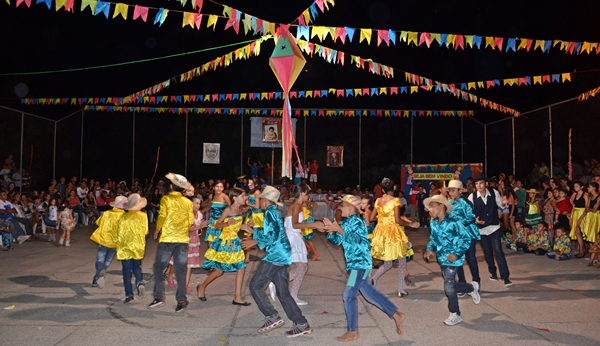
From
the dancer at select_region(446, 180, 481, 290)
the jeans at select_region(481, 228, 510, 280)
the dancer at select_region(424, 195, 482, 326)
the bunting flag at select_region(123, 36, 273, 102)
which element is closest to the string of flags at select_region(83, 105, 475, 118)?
the bunting flag at select_region(123, 36, 273, 102)

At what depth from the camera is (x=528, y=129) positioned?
18891mm

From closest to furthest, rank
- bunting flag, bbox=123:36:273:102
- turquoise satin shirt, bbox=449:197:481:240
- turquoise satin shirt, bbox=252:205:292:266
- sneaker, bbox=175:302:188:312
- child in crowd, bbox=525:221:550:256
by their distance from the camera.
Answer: turquoise satin shirt, bbox=252:205:292:266 < turquoise satin shirt, bbox=449:197:481:240 < sneaker, bbox=175:302:188:312 < child in crowd, bbox=525:221:550:256 < bunting flag, bbox=123:36:273:102

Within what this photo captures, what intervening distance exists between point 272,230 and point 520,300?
3645 millimetres

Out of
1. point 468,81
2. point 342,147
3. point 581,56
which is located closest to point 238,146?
point 342,147

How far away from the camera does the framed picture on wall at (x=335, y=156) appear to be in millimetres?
24734

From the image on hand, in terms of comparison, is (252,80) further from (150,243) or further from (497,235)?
(497,235)

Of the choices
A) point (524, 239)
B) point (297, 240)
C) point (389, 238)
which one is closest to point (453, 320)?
point (389, 238)

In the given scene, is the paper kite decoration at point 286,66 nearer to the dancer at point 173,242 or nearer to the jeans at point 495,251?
the dancer at point 173,242

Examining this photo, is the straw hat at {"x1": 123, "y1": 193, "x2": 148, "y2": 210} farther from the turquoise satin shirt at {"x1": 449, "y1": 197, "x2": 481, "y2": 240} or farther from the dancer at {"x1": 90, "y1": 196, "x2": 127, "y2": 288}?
the turquoise satin shirt at {"x1": 449, "y1": 197, "x2": 481, "y2": 240}

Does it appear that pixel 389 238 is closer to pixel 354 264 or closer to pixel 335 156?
pixel 354 264

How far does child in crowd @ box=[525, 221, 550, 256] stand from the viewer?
11.5 metres

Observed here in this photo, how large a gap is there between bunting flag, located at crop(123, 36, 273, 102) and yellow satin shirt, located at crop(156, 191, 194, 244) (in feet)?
21.2

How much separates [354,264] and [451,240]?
129 centimetres

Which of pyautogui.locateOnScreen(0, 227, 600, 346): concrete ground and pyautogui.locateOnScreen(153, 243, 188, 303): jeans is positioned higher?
pyautogui.locateOnScreen(153, 243, 188, 303): jeans
